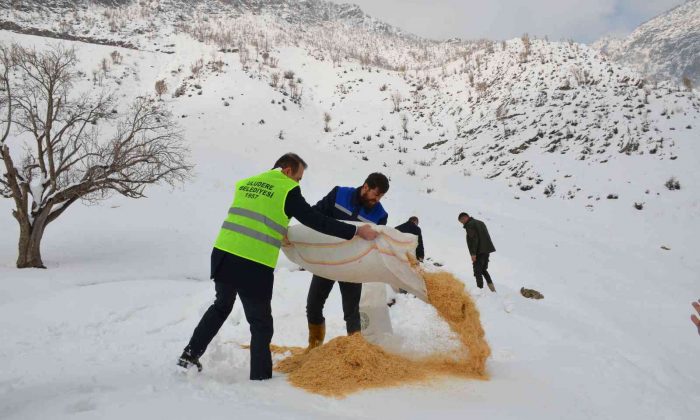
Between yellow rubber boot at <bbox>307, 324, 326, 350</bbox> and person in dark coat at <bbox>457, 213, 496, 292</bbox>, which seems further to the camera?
person in dark coat at <bbox>457, 213, 496, 292</bbox>

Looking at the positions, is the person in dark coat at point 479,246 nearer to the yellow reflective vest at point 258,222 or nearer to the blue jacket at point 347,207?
the blue jacket at point 347,207

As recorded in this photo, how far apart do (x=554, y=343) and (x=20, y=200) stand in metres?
10.7

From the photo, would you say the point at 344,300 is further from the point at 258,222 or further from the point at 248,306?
the point at 258,222

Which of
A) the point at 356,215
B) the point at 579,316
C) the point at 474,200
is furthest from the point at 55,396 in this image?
the point at 474,200

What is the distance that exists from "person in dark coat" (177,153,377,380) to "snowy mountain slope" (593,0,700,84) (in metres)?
69.1

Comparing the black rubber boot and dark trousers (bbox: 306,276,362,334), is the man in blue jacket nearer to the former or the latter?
dark trousers (bbox: 306,276,362,334)

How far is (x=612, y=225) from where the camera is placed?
11688 mm

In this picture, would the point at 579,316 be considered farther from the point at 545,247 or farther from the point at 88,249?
the point at 88,249

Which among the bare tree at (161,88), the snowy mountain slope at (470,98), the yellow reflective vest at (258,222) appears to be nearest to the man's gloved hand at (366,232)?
the yellow reflective vest at (258,222)

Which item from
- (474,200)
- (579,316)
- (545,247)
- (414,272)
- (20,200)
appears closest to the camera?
(414,272)

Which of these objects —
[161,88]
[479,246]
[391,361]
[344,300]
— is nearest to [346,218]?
[344,300]

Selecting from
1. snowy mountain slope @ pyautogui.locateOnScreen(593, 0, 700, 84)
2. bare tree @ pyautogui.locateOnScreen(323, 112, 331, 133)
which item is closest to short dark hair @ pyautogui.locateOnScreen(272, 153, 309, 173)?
bare tree @ pyautogui.locateOnScreen(323, 112, 331, 133)

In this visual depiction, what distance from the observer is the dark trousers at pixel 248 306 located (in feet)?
9.46

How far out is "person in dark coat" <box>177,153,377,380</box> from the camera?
114 inches
